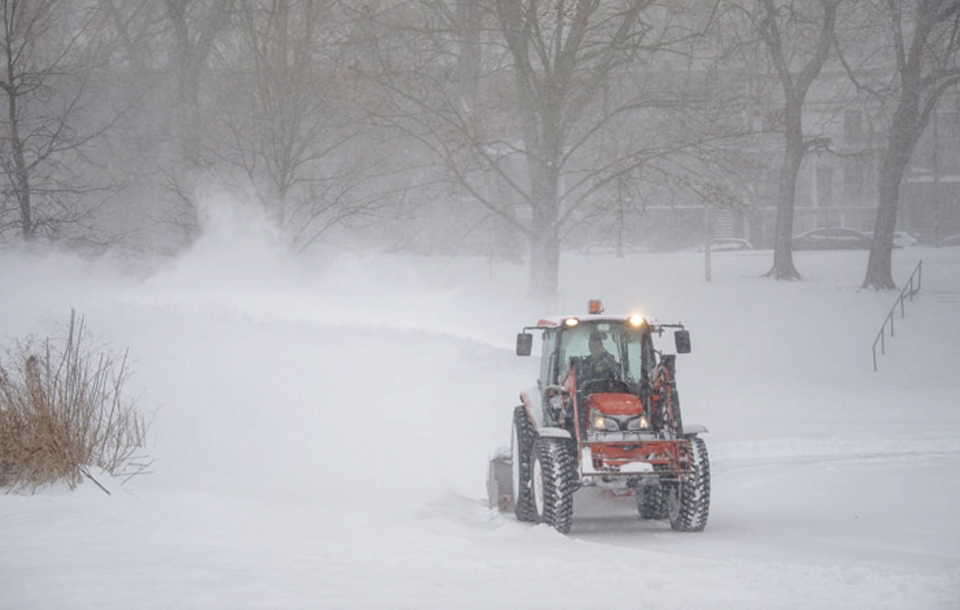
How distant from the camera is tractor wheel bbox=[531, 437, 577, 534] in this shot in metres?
11.4

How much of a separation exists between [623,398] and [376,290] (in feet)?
57.6

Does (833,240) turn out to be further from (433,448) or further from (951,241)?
(433,448)

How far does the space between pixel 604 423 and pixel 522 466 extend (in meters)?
1.56

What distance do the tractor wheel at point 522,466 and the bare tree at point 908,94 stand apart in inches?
973

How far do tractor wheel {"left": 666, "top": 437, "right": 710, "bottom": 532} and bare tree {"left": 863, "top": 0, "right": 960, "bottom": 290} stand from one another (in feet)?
82.4

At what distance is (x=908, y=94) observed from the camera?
115 ft

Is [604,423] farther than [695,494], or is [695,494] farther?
[604,423]

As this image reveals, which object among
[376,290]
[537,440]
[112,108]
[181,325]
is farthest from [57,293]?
[112,108]

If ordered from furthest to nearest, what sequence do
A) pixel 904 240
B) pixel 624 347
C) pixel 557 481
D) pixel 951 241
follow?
1. pixel 904 240
2. pixel 951 241
3. pixel 624 347
4. pixel 557 481

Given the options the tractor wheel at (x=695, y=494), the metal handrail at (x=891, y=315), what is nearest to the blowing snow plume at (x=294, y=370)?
the tractor wheel at (x=695, y=494)

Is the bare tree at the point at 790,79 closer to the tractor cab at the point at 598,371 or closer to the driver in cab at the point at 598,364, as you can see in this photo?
the tractor cab at the point at 598,371

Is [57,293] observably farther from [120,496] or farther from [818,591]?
[818,591]

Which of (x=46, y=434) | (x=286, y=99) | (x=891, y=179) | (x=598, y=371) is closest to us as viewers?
(x=46, y=434)

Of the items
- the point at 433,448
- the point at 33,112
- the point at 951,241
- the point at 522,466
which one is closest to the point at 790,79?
the point at 433,448
